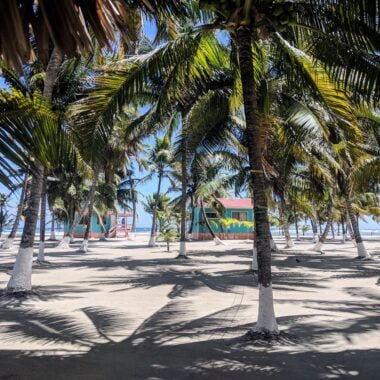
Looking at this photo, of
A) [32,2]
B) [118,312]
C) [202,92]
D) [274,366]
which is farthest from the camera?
[202,92]

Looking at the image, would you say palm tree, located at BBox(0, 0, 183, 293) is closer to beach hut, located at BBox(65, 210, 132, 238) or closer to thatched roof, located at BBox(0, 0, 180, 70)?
thatched roof, located at BBox(0, 0, 180, 70)

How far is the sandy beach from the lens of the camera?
495 cm

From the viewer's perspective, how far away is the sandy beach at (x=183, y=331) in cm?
495

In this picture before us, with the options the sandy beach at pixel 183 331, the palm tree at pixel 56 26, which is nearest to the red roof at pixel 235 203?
the sandy beach at pixel 183 331

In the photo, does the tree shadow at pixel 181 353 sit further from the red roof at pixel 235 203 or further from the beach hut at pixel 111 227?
the beach hut at pixel 111 227

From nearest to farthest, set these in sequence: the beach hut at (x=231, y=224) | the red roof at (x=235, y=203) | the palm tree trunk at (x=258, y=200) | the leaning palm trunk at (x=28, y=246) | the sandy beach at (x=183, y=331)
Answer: the sandy beach at (x=183, y=331) → the palm tree trunk at (x=258, y=200) → the leaning palm trunk at (x=28, y=246) → the beach hut at (x=231, y=224) → the red roof at (x=235, y=203)

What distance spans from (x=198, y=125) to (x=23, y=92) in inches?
345

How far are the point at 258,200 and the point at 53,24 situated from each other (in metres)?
4.57

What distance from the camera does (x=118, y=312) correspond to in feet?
26.7

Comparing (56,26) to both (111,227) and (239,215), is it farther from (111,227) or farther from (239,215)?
(111,227)

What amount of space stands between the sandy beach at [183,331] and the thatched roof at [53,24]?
140 inches

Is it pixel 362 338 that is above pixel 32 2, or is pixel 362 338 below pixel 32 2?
below

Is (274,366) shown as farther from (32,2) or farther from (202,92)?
(202,92)

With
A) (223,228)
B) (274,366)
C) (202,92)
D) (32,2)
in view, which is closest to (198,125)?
→ (202,92)
